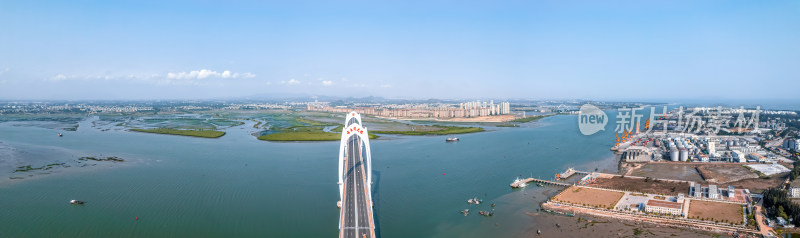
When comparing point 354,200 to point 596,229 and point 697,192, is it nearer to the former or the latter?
point 596,229

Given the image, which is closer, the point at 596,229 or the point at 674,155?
the point at 596,229

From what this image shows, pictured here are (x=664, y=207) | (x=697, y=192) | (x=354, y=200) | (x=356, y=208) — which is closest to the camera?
(x=356, y=208)

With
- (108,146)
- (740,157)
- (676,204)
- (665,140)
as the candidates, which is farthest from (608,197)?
(108,146)

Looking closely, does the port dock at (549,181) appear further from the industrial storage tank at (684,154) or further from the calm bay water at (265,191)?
the industrial storage tank at (684,154)

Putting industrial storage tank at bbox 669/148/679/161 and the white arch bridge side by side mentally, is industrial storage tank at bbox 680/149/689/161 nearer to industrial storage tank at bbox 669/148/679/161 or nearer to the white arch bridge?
industrial storage tank at bbox 669/148/679/161

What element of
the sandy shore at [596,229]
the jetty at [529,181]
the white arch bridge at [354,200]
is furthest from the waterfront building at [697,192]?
the white arch bridge at [354,200]

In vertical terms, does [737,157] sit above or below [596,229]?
above

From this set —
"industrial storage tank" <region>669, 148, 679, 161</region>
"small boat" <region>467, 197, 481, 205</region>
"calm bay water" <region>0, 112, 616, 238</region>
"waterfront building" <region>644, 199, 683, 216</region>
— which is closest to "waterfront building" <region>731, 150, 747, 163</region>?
"industrial storage tank" <region>669, 148, 679, 161</region>

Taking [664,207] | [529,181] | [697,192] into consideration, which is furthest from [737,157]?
[529,181]
